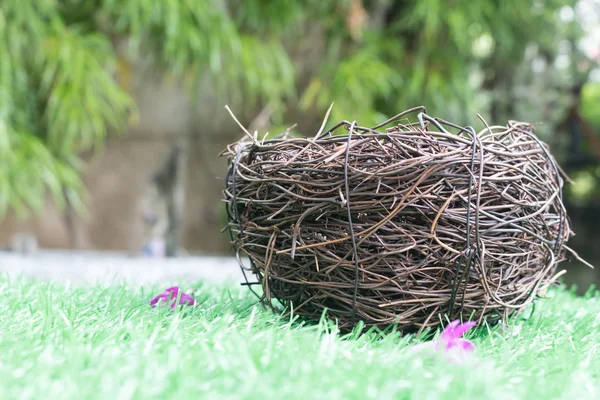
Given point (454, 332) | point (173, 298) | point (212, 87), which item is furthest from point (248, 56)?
point (454, 332)

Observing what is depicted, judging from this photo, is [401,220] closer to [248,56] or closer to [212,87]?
[248,56]

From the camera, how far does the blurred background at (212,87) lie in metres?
2.08

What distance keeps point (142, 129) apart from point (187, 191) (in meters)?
0.44

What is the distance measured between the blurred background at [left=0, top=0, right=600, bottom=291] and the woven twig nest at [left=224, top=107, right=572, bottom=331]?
4.73ft

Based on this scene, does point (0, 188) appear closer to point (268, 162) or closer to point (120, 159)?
point (120, 159)

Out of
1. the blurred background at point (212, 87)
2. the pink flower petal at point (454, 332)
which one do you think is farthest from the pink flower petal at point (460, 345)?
the blurred background at point (212, 87)

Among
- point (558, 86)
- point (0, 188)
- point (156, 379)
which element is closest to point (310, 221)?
point (156, 379)

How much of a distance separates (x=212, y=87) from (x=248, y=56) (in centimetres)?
43

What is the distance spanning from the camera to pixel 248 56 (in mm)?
2316

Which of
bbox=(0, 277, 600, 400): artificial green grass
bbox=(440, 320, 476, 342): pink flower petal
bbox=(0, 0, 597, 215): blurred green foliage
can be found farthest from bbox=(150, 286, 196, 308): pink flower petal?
bbox=(0, 0, 597, 215): blurred green foliage

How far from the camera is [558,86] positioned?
2.93m

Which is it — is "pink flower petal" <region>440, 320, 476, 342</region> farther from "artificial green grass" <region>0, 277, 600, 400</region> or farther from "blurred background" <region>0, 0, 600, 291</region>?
"blurred background" <region>0, 0, 600, 291</region>

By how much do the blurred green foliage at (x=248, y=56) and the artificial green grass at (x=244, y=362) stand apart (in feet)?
5.26

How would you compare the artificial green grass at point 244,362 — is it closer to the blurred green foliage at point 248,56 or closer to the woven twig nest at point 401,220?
the woven twig nest at point 401,220
